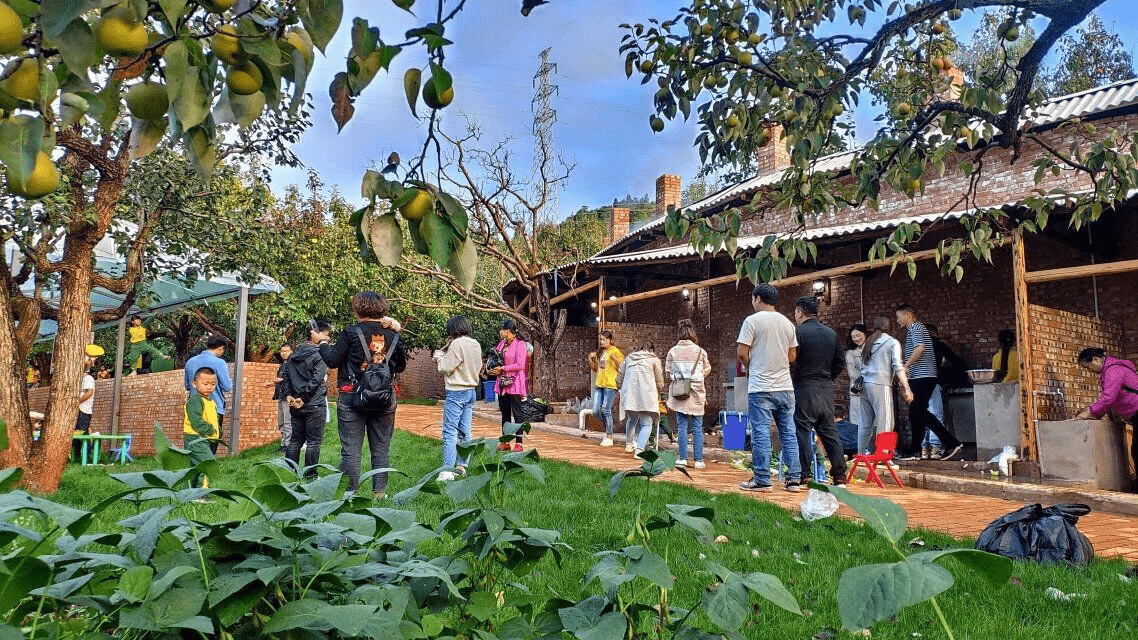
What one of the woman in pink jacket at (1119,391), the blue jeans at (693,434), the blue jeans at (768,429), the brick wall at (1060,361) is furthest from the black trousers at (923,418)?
the blue jeans at (768,429)

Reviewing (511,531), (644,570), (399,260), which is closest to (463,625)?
(511,531)

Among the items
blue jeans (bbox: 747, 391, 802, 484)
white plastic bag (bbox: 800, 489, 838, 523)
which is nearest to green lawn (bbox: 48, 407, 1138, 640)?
white plastic bag (bbox: 800, 489, 838, 523)

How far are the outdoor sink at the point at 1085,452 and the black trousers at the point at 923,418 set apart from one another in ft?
5.76

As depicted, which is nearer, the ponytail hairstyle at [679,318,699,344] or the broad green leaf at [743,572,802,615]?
the broad green leaf at [743,572,802,615]

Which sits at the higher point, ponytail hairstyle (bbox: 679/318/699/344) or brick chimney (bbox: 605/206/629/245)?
brick chimney (bbox: 605/206/629/245)

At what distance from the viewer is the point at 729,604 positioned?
4.09 feet

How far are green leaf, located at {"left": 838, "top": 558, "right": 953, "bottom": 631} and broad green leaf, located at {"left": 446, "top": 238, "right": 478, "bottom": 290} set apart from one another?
682 millimetres

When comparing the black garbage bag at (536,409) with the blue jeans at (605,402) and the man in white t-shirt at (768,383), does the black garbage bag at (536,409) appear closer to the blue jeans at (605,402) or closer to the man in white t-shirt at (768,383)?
the blue jeans at (605,402)

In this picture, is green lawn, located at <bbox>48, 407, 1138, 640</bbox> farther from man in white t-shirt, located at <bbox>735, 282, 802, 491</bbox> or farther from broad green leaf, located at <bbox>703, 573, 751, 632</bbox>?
man in white t-shirt, located at <bbox>735, 282, 802, 491</bbox>

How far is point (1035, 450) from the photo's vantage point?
8258 mm

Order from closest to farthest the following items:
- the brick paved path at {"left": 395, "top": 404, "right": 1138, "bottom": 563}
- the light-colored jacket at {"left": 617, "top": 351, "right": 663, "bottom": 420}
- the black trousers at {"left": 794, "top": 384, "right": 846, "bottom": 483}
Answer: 1. the brick paved path at {"left": 395, "top": 404, "right": 1138, "bottom": 563}
2. the black trousers at {"left": 794, "top": 384, "right": 846, "bottom": 483}
3. the light-colored jacket at {"left": 617, "top": 351, "right": 663, "bottom": 420}

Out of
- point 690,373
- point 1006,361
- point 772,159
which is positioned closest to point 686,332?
point 690,373

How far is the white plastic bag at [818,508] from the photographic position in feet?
18.2

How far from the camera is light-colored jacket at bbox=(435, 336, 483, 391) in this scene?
295 inches
